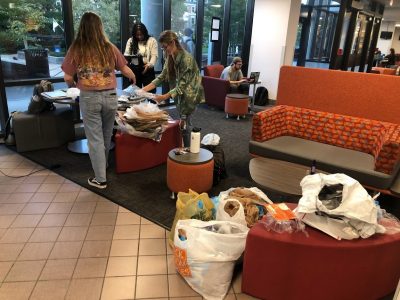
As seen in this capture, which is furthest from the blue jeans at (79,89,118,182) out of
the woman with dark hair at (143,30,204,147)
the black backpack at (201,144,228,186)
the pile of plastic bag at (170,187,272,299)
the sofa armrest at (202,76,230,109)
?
the sofa armrest at (202,76,230,109)

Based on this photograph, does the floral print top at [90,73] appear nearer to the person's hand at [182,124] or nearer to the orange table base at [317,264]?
the person's hand at [182,124]

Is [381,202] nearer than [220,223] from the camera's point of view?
No

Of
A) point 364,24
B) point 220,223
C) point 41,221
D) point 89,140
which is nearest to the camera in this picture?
point 220,223

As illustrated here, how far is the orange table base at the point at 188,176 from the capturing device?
2.66 meters

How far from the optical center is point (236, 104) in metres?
5.64

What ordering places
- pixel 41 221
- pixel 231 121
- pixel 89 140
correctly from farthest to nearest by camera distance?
pixel 231 121 → pixel 89 140 → pixel 41 221

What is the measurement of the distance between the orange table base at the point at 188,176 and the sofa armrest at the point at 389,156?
1.31 m

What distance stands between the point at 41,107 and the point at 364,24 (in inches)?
423

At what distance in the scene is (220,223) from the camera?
6.31ft

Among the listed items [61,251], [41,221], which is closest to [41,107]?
[41,221]

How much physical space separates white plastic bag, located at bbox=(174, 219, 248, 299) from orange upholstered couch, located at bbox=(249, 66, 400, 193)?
50.8 inches

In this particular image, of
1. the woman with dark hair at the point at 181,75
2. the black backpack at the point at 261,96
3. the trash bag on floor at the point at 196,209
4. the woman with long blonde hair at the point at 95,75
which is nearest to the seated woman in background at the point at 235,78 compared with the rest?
the black backpack at the point at 261,96

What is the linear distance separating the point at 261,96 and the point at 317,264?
550cm

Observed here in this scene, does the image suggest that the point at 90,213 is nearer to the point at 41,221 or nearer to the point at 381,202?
Result: the point at 41,221
